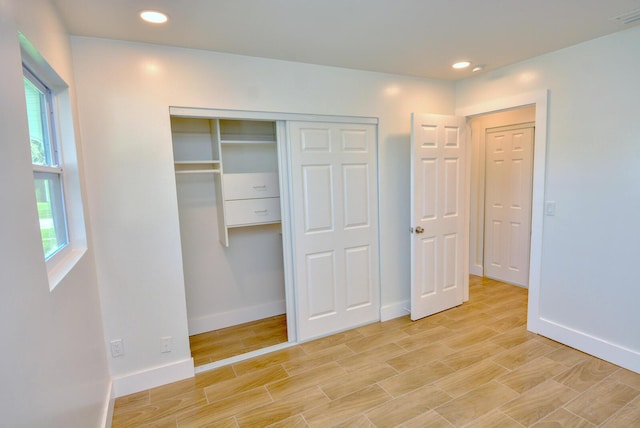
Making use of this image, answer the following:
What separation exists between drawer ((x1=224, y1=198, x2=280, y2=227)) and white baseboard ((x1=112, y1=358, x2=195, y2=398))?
1.17 metres

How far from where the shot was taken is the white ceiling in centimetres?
185

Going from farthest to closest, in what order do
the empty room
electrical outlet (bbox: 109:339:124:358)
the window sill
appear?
electrical outlet (bbox: 109:339:124:358), the empty room, the window sill

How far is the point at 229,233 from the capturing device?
3.37m

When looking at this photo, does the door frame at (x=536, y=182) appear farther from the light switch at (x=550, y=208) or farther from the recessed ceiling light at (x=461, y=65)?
the recessed ceiling light at (x=461, y=65)

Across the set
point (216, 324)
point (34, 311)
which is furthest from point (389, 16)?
Answer: point (216, 324)

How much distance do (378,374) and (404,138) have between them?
214cm

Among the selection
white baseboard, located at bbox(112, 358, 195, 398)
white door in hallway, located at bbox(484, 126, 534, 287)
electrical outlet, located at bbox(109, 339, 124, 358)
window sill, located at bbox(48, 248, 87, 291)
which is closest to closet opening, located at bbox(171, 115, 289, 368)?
white baseboard, located at bbox(112, 358, 195, 398)

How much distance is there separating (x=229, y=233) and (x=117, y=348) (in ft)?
4.47

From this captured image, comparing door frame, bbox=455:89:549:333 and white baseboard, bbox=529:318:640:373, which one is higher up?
door frame, bbox=455:89:549:333

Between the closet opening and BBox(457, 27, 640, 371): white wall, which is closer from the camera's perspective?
BBox(457, 27, 640, 371): white wall

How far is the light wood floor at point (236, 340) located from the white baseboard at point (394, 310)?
99 cm

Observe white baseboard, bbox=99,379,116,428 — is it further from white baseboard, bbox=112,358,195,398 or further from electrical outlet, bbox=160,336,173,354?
electrical outlet, bbox=160,336,173,354

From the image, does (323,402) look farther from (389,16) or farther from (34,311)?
(389,16)

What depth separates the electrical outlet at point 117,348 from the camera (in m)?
2.32
